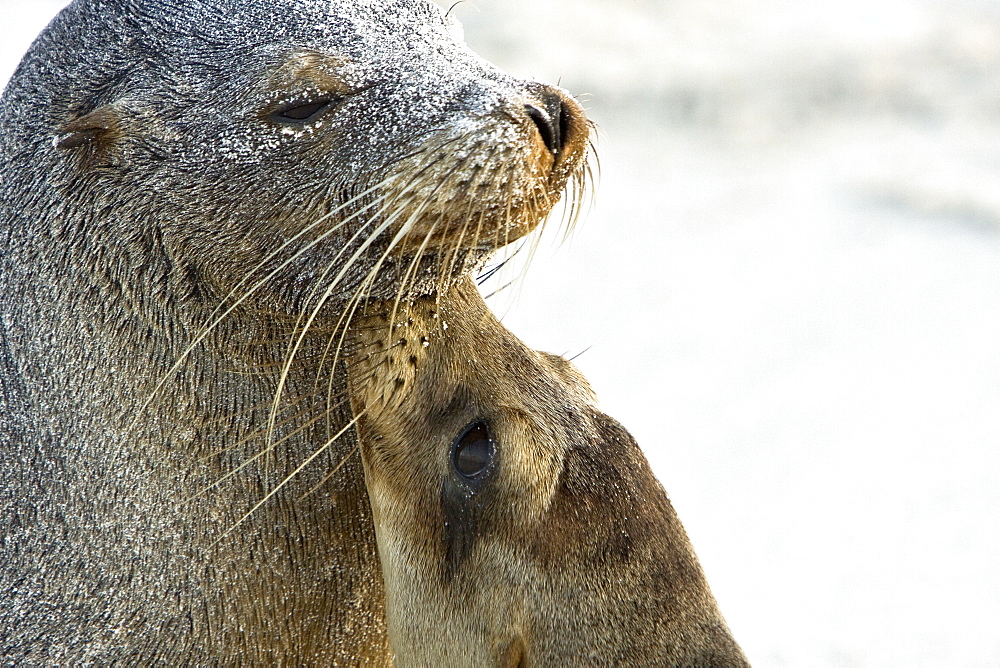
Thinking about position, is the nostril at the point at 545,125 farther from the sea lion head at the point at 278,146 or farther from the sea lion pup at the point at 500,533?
the sea lion pup at the point at 500,533

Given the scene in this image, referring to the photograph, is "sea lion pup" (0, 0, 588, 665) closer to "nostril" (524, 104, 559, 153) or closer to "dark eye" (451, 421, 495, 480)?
"nostril" (524, 104, 559, 153)

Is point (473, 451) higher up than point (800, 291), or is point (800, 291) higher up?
point (800, 291)

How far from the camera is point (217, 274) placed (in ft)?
6.71

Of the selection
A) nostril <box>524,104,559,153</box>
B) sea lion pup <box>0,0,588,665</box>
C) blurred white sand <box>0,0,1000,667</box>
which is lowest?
sea lion pup <box>0,0,588,665</box>

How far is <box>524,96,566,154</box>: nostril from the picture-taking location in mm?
1929

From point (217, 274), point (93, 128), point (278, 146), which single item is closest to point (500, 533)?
point (217, 274)

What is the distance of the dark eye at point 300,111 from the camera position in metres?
2.00

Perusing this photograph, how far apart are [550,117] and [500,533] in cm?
75

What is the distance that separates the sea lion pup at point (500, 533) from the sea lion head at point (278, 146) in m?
0.26

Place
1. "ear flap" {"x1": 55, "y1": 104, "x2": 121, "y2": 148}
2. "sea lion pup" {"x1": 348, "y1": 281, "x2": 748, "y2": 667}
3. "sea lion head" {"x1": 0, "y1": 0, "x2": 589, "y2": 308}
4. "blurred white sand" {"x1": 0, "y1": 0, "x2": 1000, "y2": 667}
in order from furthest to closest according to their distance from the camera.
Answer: "blurred white sand" {"x1": 0, "y1": 0, "x2": 1000, "y2": 667}
"sea lion pup" {"x1": 348, "y1": 281, "x2": 748, "y2": 667}
"ear flap" {"x1": 55, "y1": 104, "x2": 121, "y2": 148}
"sea lion head" {"x1": 0, "y1": 0, "x2": 589, "y2": 308}

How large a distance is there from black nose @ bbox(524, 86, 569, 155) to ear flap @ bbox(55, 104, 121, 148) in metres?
0.69

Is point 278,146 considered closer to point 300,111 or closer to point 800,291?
point 300,111

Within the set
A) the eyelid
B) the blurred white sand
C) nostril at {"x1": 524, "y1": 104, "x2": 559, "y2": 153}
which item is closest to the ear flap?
the eyelid

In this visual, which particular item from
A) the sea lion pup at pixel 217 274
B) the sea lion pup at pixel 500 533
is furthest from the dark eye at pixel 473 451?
the sea lion pup at pixel 217 274
